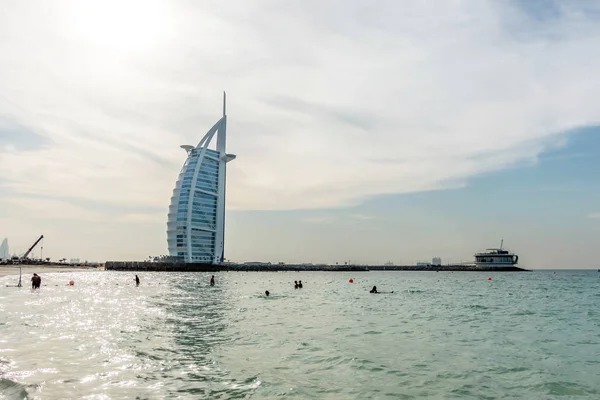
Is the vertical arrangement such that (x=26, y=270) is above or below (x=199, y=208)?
below

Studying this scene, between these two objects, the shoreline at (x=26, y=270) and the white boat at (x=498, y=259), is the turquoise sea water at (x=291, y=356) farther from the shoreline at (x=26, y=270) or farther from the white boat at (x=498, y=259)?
the white boat at (x=498, y=259)

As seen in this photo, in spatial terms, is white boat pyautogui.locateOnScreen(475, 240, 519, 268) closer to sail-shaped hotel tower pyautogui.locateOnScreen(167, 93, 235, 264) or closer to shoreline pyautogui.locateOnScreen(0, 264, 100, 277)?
sail-shaped hotel tower pyautogui.locateOnScreen(167, 93, 235, 264)

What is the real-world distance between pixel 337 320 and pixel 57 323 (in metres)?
17.3

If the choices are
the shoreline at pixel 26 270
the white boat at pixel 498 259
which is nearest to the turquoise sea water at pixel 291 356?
the shoreline at pixel 26 270

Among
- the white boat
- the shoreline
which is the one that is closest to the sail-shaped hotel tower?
the shoreline

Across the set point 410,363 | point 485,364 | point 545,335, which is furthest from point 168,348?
point 545,335

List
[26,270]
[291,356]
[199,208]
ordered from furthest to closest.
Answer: [199,208]
[26,270]
[291,356]

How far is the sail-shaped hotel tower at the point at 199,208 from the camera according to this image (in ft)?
501

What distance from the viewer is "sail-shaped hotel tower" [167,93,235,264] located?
152625mm

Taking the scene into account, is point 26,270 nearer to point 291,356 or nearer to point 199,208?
point 199,208

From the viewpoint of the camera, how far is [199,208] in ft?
510

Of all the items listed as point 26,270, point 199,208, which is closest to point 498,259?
point 199,208

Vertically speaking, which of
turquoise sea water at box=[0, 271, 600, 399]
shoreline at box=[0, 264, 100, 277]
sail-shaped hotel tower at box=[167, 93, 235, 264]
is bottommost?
shoreline at box=[0, 264, 100, 277]

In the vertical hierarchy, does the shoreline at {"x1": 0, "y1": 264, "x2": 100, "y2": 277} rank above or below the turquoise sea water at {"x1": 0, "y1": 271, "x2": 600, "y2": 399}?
below
